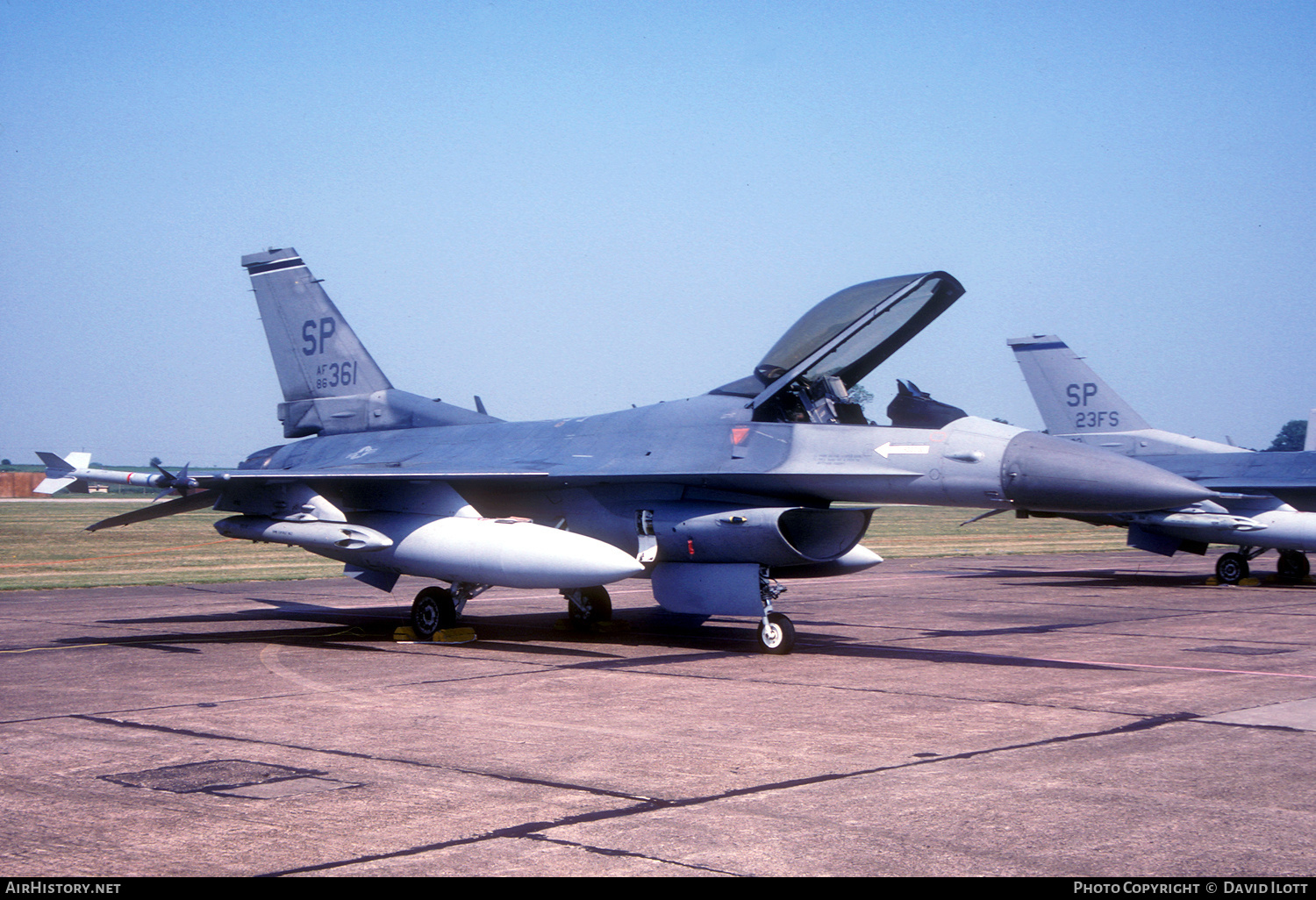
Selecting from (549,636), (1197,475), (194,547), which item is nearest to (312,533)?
(549,636)

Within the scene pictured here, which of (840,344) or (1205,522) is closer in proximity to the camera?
(840,344)

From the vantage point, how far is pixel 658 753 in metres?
6.53

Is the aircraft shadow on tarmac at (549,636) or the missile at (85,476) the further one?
the missile at (85,476)

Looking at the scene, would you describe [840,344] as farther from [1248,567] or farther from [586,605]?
[1248,567]

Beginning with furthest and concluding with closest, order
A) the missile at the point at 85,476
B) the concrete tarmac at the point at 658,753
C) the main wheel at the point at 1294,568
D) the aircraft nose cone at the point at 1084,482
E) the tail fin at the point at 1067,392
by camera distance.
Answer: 1. the tail fin at the point at 1067,392
2. the main wheel at the point at 1294,568
3. the missile at the point at 85,476
4. the aircraft nose cone at the point at 1084,482
5. the concrete tarmac at the point at 658,753

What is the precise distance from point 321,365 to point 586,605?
4819 millimetres

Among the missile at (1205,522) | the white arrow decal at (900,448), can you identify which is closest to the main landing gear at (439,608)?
the white arrow decal at (900,448)

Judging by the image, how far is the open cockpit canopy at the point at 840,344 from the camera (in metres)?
11.0

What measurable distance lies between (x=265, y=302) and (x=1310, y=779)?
13.0 metres

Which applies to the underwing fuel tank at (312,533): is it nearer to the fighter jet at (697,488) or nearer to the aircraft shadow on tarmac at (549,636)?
the fighter jet at (697,488)

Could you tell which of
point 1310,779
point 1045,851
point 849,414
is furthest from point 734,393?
point 1045,851

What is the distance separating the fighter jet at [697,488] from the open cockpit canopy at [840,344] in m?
0.02

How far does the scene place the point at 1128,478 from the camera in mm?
9812
